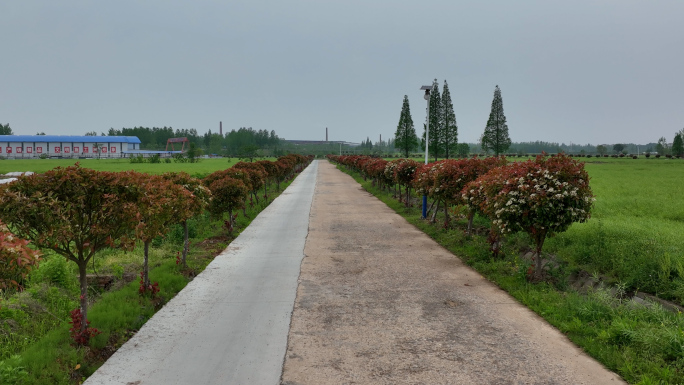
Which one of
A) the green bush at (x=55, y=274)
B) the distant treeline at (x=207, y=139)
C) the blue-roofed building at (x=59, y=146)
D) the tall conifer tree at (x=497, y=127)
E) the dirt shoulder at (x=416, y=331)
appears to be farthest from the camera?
the distant treeline at (x=207, y=139)

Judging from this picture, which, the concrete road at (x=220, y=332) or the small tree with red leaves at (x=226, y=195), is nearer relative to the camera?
the concrete road at (x=220, y=332)

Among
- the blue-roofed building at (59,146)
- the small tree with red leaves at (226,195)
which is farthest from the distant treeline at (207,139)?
the small tree with red leaves at (226,195)

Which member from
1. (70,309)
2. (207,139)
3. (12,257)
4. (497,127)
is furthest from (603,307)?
(207,139)

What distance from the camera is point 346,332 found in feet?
17.4

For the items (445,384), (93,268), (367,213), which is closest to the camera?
(445,384)

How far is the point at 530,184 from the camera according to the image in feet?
23.0

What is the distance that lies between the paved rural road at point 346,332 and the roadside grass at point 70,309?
0.30 metres

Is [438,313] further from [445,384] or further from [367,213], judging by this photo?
Answer: [367,213]

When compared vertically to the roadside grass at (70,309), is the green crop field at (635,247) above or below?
above

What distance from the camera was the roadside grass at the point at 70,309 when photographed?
4391 millimetres

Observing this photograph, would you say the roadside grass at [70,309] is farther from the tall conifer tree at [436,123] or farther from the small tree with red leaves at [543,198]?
the tall conifer tree at [436,123]

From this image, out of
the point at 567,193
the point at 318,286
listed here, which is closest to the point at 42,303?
the point at 318,286

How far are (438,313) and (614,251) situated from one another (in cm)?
366

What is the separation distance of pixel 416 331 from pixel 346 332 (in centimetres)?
87
